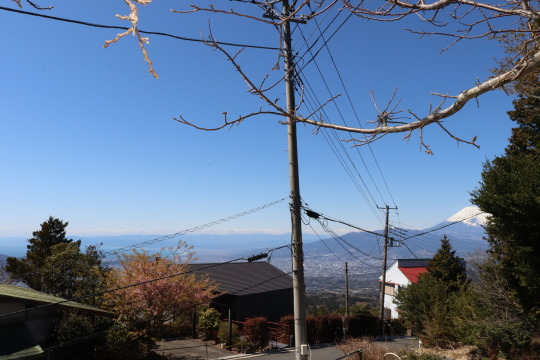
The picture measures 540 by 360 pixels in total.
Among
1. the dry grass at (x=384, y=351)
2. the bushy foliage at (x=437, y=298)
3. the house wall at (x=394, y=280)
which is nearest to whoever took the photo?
the dry grass at (x=384, y=351)

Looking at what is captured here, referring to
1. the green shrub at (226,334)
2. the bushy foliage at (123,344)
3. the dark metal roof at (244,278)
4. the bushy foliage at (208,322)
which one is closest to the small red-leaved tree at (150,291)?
the bushy foliage at (123,344)

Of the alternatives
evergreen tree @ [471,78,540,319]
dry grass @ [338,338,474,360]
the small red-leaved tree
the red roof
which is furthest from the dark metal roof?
the red roof

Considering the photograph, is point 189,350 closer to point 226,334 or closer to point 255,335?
point 226,334

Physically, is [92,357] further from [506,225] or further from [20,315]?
[506,225]

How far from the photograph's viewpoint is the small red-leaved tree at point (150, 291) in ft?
70.1

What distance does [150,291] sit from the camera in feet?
71.4

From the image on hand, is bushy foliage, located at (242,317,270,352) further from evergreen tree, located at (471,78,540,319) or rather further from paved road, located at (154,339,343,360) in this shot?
evergreen tree, located at (471,78,540,319)

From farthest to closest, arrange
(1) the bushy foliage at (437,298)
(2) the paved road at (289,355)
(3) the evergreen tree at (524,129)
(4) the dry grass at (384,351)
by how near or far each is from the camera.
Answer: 1. (2) the paved road at (289,355)
2. (1) the bushy foliage at (437,298)
3. (3) the evergreen tree at (524,129)
4. (4) the dry grass at (384,351)

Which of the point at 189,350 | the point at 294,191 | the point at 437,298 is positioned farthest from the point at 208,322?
the point at 294,191

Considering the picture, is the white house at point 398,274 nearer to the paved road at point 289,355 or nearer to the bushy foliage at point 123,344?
the paved road at point 289,355

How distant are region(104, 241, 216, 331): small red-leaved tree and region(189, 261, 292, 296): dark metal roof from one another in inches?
290

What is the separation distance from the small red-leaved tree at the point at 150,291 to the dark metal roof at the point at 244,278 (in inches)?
290

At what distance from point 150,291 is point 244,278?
15563 millimetres

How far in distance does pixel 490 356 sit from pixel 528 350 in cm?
162
